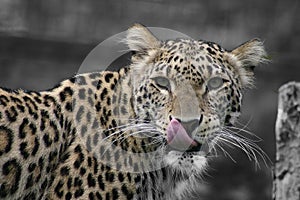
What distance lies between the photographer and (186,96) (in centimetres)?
519

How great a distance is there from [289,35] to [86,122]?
553 centimetres

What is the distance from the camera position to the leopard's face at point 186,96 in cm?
509

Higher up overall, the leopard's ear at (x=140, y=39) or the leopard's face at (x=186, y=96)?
the leopard's ear at (x=140, y=39)

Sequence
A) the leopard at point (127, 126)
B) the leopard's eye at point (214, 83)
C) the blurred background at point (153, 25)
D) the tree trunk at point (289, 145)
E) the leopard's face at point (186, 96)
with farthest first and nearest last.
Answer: the blurred background at point (153, 25) → the leopard's eye at point (214, 83) → the leopard at point (127, 126) → the leopard's face at point (186, 96) → the tree trunk at point (289, 145)

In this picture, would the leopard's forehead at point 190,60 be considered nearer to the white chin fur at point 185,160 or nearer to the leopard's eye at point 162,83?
the leopard's eye at point 162,83

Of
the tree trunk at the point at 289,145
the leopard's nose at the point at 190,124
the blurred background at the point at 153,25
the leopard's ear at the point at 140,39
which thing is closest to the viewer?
the tree trunk at the point at 289,145

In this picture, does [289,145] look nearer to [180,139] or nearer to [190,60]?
[180,139]

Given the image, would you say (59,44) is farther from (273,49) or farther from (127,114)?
(127,114)

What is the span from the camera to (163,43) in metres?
5.56

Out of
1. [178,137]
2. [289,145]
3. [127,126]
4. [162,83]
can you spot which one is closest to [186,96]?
[162,83]

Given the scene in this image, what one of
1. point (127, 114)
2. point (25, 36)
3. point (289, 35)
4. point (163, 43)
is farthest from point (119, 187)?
point (289, 35)

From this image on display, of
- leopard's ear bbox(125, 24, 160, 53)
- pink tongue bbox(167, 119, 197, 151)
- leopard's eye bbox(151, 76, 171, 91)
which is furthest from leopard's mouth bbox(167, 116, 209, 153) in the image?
leopard's ear bbox(125, 24, 160, 53)

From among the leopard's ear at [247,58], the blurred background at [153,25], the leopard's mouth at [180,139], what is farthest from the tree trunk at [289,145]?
the blurred background at [153,25]

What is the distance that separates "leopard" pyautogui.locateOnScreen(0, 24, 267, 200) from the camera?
17.0ft
